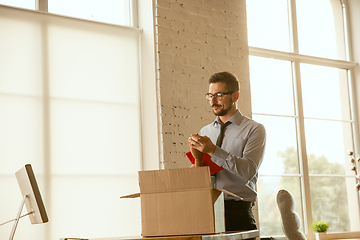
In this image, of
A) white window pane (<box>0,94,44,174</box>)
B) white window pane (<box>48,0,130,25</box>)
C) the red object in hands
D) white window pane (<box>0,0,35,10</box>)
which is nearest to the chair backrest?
the red object in hands

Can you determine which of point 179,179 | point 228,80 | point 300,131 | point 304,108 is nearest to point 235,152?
point 228,80

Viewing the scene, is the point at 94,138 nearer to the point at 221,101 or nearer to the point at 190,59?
the point at 190,59

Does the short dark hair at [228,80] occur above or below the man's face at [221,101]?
above

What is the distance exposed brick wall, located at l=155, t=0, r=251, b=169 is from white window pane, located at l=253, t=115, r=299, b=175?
57 cm

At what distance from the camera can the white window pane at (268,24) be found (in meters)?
4.71

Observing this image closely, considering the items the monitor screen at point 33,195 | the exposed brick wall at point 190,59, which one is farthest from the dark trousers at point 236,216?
the exposed brick wall at point 190,59

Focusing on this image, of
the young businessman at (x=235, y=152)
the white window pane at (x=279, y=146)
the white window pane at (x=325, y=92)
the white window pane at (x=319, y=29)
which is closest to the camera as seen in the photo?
the young businessman at (x=235, y=152)

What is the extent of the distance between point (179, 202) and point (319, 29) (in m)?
4.21

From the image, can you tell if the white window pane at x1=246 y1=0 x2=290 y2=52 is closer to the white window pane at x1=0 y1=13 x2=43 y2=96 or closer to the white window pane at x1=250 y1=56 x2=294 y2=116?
the white window pane at x1=250 y1=56 x2=294 y2=116

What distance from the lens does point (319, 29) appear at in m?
5.25

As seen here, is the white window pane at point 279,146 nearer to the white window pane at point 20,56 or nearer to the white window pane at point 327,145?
the white window pane at point 327,145

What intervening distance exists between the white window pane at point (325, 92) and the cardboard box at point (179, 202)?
3.55 meters

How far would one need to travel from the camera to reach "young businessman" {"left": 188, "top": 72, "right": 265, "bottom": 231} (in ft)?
7.52

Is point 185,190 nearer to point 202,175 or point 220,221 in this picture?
point 202,175
